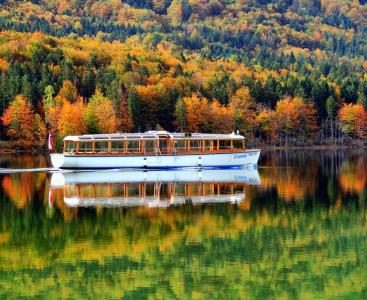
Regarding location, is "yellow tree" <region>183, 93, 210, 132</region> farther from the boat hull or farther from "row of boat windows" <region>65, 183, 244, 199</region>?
"row of boat windows" <region>65, 183, 244, 199</region>

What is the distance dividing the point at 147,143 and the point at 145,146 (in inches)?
48.8

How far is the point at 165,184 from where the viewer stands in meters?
67.8

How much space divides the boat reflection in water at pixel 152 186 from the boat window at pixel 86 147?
4118mm

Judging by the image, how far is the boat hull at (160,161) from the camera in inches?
3287

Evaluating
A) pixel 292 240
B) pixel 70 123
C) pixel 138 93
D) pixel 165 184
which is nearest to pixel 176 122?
pixel 138 93

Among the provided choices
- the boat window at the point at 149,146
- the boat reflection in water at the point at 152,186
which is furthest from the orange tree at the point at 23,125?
the boat reflection in water at the point at 152,186

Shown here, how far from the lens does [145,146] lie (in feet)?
287

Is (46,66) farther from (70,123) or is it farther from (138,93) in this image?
(70,123)

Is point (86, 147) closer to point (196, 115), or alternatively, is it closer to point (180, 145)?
point (180, 145)

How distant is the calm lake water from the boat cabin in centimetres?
1852

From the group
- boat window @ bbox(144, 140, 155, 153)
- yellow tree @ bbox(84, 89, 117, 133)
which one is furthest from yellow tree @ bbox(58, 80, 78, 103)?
boat window @ bbox(144, 140, 155, 153)

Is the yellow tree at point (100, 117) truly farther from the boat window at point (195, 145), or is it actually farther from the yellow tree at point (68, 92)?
the boat window at point (195, 145)

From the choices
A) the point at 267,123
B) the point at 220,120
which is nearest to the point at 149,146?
the point at 220,120

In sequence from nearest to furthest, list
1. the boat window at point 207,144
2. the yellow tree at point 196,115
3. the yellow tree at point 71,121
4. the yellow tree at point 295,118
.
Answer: the boat window at point 207,144
the yellow tree at point 71,121
the yellow tree at point 196,115
the yellow tree at point 295,118
